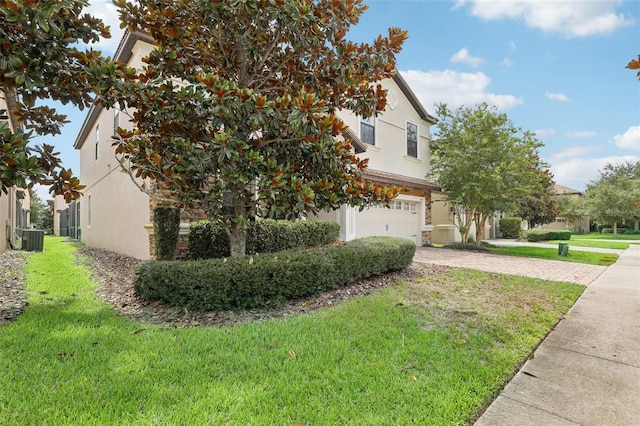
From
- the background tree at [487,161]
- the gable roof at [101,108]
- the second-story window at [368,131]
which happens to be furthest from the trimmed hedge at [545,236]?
the second-story window at [368,131]

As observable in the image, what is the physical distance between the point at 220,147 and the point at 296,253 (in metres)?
2.22

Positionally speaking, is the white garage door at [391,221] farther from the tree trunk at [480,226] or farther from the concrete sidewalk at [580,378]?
the concrete sidewalk at [580,378]

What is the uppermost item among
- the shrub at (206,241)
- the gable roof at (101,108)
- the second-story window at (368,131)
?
the gable roof at (101,108)

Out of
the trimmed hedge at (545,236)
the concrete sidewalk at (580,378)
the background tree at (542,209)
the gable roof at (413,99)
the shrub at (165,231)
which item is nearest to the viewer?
the concrete sidewalk at (580,378)

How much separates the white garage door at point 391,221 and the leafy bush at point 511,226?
45.2 ft

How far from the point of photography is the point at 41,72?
400cm

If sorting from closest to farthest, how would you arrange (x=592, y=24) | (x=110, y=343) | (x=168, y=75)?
(x=110, y=343), (x=168, y=75), (x=592, y=24)

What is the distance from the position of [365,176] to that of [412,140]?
5428 mm

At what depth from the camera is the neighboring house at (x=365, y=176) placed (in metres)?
9.59

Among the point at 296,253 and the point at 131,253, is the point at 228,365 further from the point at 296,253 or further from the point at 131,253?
the point at 131,253

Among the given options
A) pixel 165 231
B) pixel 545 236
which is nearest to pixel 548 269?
pixel 165 231

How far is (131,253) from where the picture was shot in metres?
9.87

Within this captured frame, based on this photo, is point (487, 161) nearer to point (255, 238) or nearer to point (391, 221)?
point (391, 221)

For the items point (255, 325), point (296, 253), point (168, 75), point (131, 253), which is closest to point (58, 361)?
point (255, 325)
